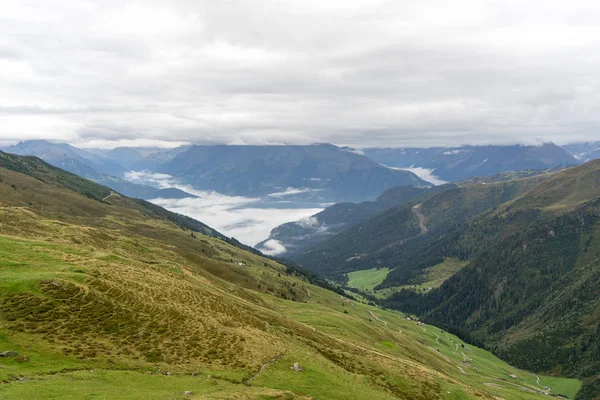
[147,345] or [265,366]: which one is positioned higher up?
[147,345]

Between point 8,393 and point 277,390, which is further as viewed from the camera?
point 277,390

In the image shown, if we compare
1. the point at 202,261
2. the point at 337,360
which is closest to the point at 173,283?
A: the point at 337,360

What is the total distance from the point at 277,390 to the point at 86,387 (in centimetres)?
2046

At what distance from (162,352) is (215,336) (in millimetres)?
9306

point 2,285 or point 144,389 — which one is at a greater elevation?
point 2,285

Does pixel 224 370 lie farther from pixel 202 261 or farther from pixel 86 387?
pixel 202 261

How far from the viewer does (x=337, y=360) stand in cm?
7150

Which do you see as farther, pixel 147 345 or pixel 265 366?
pixel 265 366

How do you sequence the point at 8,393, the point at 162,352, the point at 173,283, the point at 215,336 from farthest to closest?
the point at 173,283 → the point at 215,336 → the point at 162,352 → the point at 8,393

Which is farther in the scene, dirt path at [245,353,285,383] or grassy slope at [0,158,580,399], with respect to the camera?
dirt path at [245,353,285,383]

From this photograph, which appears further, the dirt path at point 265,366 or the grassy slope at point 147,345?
the dirt path at point 265,366

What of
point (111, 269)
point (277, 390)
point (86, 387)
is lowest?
point (277, 390)

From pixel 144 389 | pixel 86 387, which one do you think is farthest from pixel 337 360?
pixel 86 387

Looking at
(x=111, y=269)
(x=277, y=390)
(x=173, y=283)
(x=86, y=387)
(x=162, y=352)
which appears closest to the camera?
(x=86, y=387)
